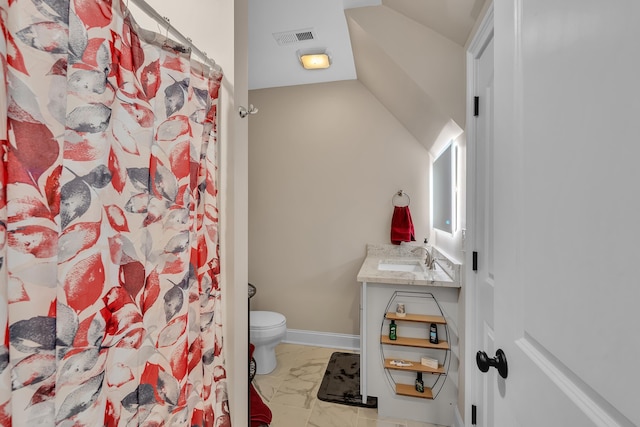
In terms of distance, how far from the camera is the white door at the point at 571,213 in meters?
0.38

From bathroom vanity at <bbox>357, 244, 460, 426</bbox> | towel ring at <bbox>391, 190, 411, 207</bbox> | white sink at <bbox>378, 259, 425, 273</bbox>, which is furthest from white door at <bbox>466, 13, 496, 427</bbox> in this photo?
towel ring at <bbox>391, 190, 411, 207</bbox>

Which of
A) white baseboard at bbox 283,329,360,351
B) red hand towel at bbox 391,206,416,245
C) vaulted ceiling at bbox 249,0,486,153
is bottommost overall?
white baseboard at bbox 283,329,360,351

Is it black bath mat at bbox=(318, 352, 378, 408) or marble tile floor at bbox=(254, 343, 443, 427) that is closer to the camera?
marble tile floor at bbox=(254, 343, 443, 427)

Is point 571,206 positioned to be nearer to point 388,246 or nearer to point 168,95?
point 168,95

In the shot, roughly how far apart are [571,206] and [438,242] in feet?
6.68

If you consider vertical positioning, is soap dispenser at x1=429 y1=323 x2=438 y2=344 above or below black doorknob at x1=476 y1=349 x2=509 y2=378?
below

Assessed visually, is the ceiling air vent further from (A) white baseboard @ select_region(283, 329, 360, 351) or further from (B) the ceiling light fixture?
(A) white baseboard @ select_region(283, 329, 360, 351)

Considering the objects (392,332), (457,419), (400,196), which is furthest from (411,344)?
(400,196)

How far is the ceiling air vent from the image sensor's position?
206cm

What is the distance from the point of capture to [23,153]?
567 millimetres

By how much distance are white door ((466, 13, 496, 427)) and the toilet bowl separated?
137cm

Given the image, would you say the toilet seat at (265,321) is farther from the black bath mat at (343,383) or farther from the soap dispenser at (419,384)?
the soap dispenser at (419,384)

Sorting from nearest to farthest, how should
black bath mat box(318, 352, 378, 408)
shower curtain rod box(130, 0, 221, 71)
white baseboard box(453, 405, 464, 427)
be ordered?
shower curtain rod box(130, 0, 221, 71) → white baseboard box(453, 405, 464, 427) → black bath mat box(318, 352, 378, 408)

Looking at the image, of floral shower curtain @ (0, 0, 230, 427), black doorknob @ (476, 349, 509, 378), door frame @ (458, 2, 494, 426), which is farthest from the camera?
door frame @ (458, 2, 494, 426)
